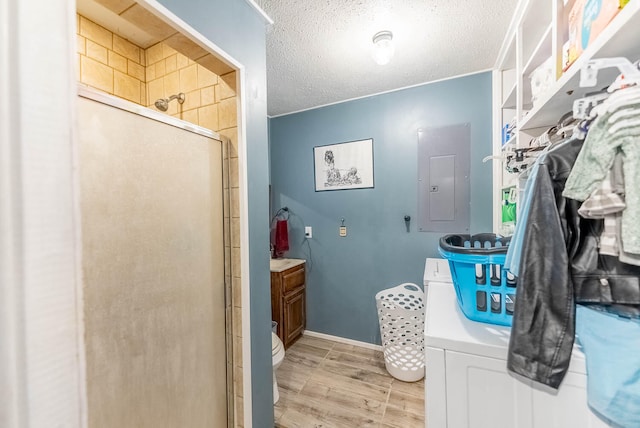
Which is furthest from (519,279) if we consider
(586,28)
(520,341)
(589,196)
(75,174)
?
(75,174)

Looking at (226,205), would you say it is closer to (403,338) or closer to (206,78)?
(206,78)

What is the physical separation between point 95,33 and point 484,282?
2.30m

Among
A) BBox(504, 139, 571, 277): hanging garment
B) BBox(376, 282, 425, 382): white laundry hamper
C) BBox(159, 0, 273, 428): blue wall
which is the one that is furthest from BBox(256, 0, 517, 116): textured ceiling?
BBox(376, 282, 425, 382): white laundry hamper

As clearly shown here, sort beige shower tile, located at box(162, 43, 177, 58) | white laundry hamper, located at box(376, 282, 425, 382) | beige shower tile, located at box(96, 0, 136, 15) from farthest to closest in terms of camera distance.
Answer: white laundry hamper, located at box(376, 282, 425, 382)
beige shower tile, located at box(162, 43, 177, 58)
beige shower tile, located at box(96, 0, 136, 15)

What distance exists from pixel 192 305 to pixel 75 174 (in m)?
0.98

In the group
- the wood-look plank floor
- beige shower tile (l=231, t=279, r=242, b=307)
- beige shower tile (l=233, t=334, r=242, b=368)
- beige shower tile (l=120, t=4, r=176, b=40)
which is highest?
beige shower tile (l=120, t=4, r=176, b=40)

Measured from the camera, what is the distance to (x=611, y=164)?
620mm

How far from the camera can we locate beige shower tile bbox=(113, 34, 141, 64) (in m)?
1.54

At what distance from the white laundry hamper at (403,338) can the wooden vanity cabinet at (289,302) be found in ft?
2.83

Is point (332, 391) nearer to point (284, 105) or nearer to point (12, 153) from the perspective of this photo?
point (12, 153)

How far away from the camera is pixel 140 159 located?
3.29ft

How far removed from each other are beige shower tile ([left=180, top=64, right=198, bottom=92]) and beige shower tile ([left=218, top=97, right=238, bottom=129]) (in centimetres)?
25

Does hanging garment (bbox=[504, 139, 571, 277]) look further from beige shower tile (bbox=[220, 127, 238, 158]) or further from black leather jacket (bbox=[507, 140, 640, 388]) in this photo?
beige shower tile (bbox=[220, 127, 238, 158])

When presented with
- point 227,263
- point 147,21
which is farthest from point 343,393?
point 147,21
